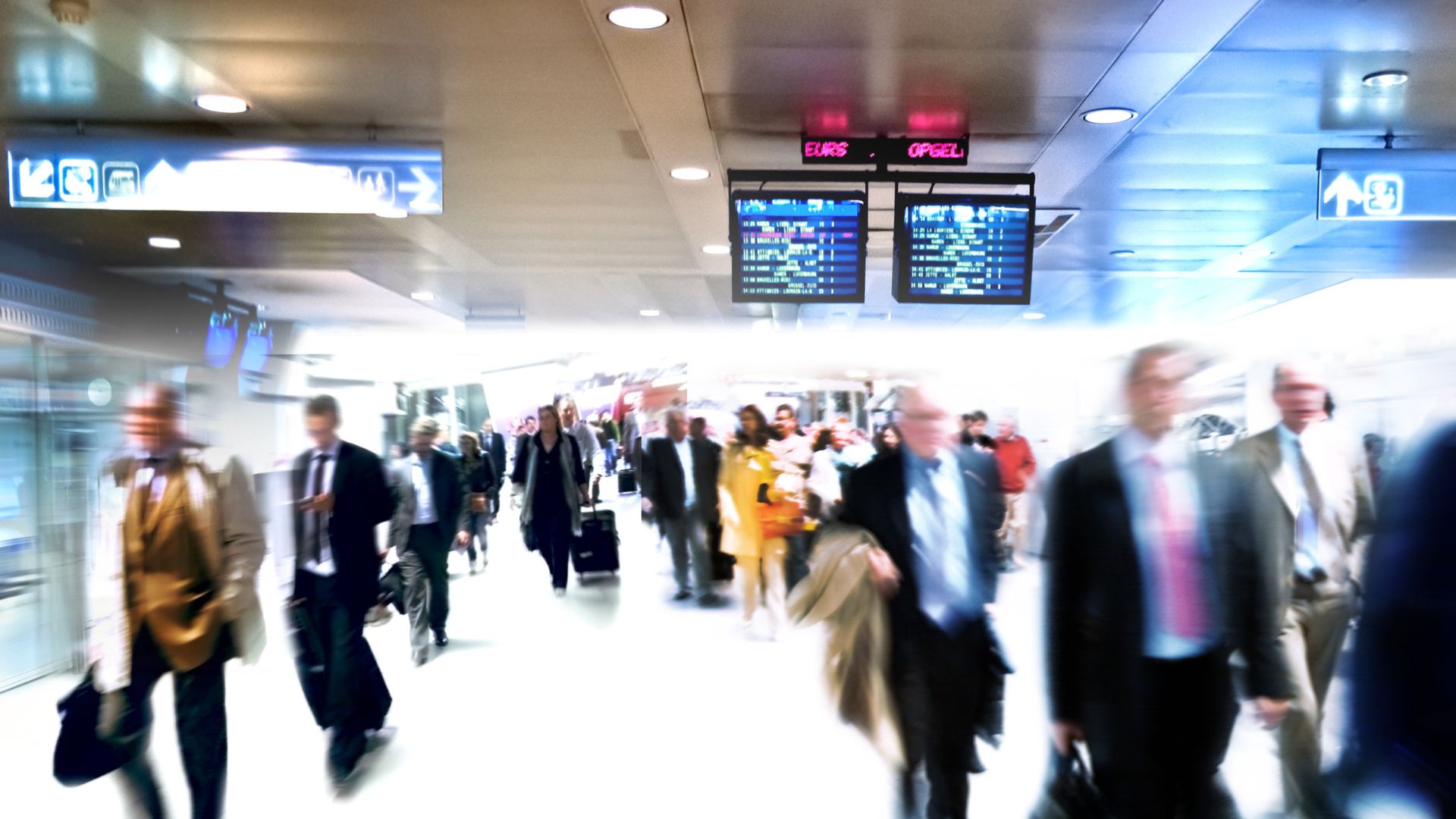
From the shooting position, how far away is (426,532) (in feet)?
26.5

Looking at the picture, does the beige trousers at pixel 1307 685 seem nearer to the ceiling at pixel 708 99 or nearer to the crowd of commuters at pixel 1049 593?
the crowd of commuters at pixel 1049 593

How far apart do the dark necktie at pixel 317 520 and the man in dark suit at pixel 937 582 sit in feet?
8.44

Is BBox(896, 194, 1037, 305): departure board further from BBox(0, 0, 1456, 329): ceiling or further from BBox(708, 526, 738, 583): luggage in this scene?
BBox(708, 526, 738, 583): luggage

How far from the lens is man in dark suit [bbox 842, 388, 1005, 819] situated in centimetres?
373

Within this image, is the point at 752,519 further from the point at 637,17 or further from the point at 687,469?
the point at 637,17

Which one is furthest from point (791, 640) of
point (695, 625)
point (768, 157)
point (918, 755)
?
point (918, 755)

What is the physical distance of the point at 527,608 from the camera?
389 inches

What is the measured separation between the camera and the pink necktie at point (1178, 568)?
2.93 m

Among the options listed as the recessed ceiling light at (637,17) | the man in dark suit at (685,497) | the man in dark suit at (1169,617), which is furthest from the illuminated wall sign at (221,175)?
the man in dark suit at (685,497)

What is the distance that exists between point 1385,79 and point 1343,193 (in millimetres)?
739

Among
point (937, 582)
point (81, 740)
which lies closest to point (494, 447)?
point (81, 740)

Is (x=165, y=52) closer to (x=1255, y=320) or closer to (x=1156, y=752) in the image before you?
(x=1156, y=752)

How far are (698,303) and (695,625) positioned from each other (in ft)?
19.1

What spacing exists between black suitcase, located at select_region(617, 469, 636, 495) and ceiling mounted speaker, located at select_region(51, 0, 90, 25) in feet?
36.8
